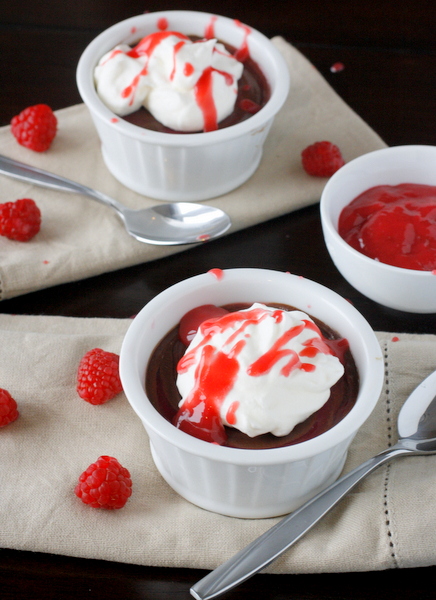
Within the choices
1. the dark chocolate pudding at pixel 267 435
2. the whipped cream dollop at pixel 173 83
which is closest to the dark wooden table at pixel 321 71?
the dark chocolate pudding at pixel 267 435

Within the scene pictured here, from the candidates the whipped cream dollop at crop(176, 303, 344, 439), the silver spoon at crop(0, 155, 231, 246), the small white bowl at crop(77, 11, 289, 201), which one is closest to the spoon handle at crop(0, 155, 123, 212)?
the silver spoon at crop(0, 155, 231, 246)

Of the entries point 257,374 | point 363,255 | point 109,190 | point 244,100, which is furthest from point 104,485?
point 244,100

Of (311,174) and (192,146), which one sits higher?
(192,146)

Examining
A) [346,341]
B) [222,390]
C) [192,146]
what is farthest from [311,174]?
[222,390]

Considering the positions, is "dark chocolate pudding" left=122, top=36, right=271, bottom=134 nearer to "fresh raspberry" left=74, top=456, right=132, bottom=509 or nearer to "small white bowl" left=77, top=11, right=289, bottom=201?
"small white bowl" left=77, top=11, right=289, bottom=201

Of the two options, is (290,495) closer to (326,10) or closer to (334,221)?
(334,221)

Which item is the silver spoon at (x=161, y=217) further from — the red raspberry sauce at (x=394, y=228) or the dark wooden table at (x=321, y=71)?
the red raspberry sauce at (x=394, y=228)

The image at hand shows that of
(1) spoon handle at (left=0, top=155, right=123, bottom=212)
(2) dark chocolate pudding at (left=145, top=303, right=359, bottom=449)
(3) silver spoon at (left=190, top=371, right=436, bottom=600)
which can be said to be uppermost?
(2) dark chocolate pudding at (left=145, top=303, right=359, bottom=449)
